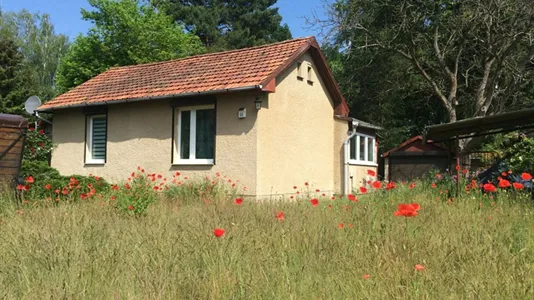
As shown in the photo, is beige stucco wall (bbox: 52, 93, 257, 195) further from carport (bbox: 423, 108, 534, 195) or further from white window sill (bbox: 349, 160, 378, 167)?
white window sill (bbox: 349, 160, 378, 167)

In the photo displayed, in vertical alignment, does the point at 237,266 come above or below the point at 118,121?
below

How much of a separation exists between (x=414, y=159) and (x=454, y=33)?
594 centimetres

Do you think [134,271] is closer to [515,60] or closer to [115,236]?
[115,236]

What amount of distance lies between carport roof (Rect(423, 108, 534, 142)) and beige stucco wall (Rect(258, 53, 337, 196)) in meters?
3.57

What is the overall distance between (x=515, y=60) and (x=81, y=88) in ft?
57.5

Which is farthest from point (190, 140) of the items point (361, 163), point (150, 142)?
point (361, 163)

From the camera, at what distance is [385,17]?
1819 cm

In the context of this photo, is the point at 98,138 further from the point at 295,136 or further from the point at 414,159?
the point at 414,159

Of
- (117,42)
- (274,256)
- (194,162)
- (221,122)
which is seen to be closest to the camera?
(274,256)

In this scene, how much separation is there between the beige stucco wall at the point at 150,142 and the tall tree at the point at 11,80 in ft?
47.8

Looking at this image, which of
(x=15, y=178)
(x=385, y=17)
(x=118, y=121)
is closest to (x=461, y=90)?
(x=385, y=17)

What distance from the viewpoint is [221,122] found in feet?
35.0

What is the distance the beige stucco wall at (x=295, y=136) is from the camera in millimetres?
10609

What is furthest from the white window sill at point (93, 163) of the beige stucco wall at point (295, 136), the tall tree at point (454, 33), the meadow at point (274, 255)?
the tall tree at point (454, 33)
